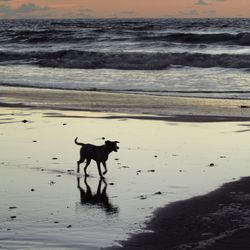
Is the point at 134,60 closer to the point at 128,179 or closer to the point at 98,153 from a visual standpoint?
the point at 98,153

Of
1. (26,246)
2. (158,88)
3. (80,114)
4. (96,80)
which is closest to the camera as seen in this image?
(26,246)

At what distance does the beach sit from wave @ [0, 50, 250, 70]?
1625 centimetres

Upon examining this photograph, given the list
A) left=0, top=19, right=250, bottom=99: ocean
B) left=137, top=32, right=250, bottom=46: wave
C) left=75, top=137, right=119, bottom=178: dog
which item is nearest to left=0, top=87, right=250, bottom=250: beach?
left=75, top=137, right=119, bottom=178: dog

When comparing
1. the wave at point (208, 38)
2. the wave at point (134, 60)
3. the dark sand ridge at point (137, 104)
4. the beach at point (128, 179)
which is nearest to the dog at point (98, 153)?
the beach at point (128, 179)

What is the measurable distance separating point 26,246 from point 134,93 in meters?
15.4

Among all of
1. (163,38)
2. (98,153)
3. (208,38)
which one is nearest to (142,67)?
(208,38)

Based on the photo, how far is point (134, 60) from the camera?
36.3 m

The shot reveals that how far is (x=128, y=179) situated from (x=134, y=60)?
26.9 m

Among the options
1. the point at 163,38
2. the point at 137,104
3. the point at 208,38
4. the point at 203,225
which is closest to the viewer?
the point at 203,225

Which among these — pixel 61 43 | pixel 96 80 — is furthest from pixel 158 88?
pixel 61 43

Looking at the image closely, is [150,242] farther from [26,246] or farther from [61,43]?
[61,43]

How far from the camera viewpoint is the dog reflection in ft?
27.5

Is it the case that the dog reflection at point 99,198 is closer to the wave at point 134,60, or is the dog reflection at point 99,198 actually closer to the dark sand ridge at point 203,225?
the dark sand ridge at point 203,225

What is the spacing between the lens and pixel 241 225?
298 inches
